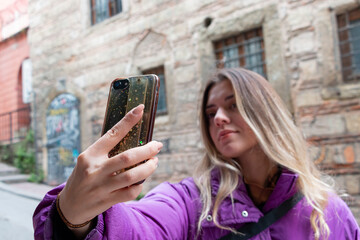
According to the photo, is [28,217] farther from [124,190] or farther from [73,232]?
[124,190]

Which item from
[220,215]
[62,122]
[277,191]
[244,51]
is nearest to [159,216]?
[220,215]

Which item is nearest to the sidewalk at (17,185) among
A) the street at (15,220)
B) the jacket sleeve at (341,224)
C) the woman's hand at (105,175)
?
the street at (15,220)

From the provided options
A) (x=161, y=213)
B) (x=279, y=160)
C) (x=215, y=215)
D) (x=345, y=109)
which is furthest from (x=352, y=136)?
(x=161, y=213)

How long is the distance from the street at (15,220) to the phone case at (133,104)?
418mm

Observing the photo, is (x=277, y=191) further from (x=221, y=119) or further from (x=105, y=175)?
(x=105, y=175)

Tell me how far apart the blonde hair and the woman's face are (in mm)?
37

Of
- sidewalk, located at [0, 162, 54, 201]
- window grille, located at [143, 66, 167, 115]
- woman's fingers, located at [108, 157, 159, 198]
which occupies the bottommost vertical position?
sidewalk, located at [0, 162, 54, 201]

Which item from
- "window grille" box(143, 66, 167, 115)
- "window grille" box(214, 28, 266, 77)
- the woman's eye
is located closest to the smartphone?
the woman's eye

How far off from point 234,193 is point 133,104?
2.29 feet

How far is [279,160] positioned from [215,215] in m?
0.37

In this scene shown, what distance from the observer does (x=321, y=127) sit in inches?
123

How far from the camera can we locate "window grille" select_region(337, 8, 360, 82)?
9.87ft

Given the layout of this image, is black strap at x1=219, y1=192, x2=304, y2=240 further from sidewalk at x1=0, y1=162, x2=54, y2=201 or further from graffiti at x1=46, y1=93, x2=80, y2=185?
graffiti at x1=46, y1=93, x2=80, y2=185

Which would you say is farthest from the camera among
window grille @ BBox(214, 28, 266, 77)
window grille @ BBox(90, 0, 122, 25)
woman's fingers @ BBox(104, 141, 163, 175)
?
window grille @ BBox(90, 0, 122, 25)
